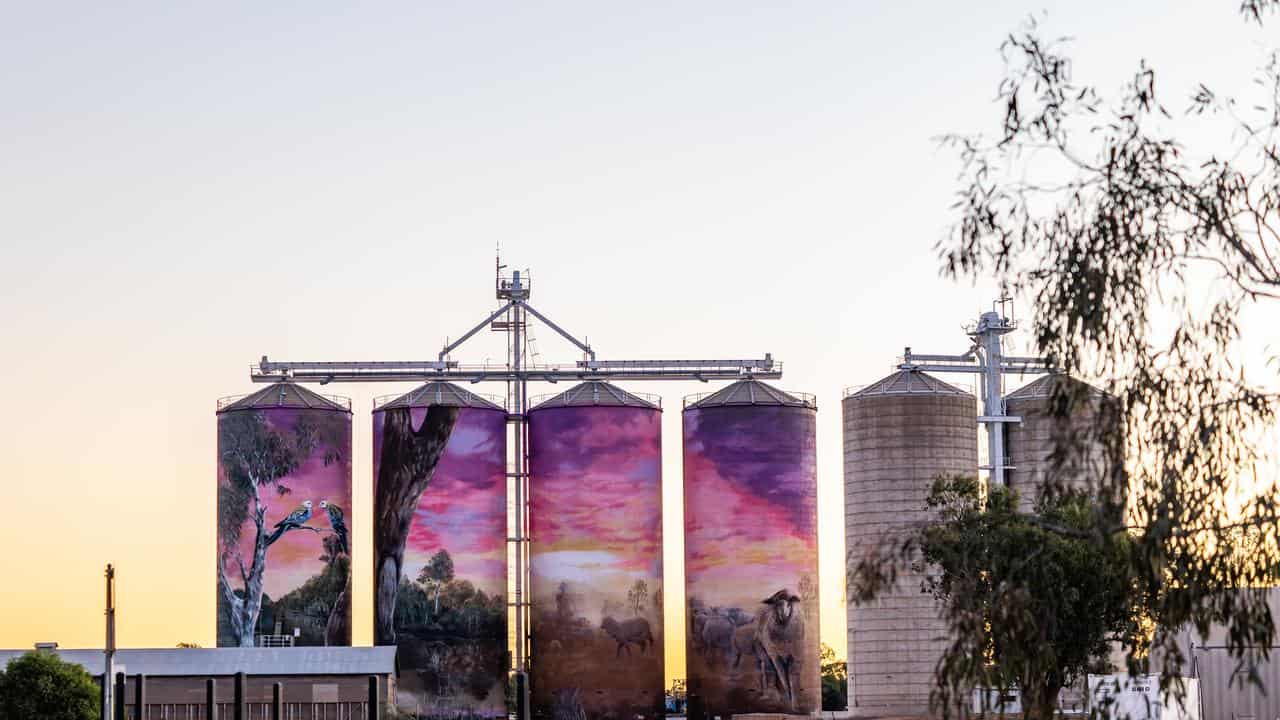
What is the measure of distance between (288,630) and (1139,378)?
55.5m

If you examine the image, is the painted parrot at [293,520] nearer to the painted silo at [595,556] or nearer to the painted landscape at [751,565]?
the painted silo at [595,556]

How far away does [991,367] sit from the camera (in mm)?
76875

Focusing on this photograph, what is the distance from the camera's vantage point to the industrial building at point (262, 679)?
6812cm

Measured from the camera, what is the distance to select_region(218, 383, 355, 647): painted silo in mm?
72375

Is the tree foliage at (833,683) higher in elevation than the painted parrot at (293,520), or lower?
lower

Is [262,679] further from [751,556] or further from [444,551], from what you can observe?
[751,556]

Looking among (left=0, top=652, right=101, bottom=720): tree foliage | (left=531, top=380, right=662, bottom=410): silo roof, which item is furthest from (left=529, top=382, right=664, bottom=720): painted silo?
(left=0, top=652, right=101, bottom=720): tree foliage

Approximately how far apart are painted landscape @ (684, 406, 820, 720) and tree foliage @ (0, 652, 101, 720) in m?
25.2

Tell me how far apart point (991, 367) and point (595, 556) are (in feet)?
54.5

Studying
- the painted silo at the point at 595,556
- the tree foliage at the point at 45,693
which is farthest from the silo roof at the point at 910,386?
the tree foliage at the point at 45,693

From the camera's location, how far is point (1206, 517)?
67.3ft

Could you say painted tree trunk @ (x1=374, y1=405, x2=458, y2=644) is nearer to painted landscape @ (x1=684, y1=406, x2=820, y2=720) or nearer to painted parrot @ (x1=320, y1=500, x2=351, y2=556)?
painted parrot @ (x1=320, y1=500, x2=351, y2=556)

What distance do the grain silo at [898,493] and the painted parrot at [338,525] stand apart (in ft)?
59.5

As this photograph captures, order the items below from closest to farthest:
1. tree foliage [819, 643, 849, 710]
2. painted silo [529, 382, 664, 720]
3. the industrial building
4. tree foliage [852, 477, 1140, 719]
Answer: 1. tree foliage [852, 477, 1140, 719]
2. the industrial building
3. painted silo [529, 382, 664, 720]
4. tree foliage [819, 643, 849, 710]
